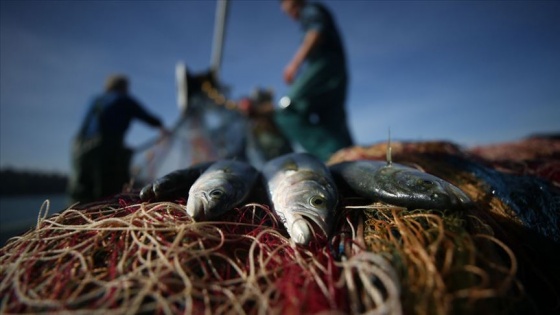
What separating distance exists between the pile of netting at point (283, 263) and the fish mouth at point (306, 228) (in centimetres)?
6

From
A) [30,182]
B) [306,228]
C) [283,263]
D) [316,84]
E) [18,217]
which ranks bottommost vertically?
[30,182]

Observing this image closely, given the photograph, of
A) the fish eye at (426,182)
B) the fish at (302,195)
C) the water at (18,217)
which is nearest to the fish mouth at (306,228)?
the fish at (302,195)

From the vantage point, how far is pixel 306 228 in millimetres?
1421

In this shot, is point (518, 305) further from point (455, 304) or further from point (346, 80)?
point (346, 80)

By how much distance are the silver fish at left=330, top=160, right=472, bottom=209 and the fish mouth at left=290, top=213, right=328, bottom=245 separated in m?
0.46

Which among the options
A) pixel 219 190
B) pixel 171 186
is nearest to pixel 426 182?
pixel 219 190

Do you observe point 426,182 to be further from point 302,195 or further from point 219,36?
point 219,36

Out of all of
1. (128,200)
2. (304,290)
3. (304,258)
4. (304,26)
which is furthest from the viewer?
(304,26)

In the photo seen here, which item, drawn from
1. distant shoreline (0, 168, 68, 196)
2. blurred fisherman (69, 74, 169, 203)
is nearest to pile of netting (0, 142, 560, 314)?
blurred fisherman (69, 74, 169, 203)

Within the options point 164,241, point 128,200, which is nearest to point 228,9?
point 128,200

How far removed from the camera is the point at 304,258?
4.65 ft

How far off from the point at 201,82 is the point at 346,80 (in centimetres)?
400

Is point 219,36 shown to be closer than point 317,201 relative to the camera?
No

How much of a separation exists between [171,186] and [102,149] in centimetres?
396
